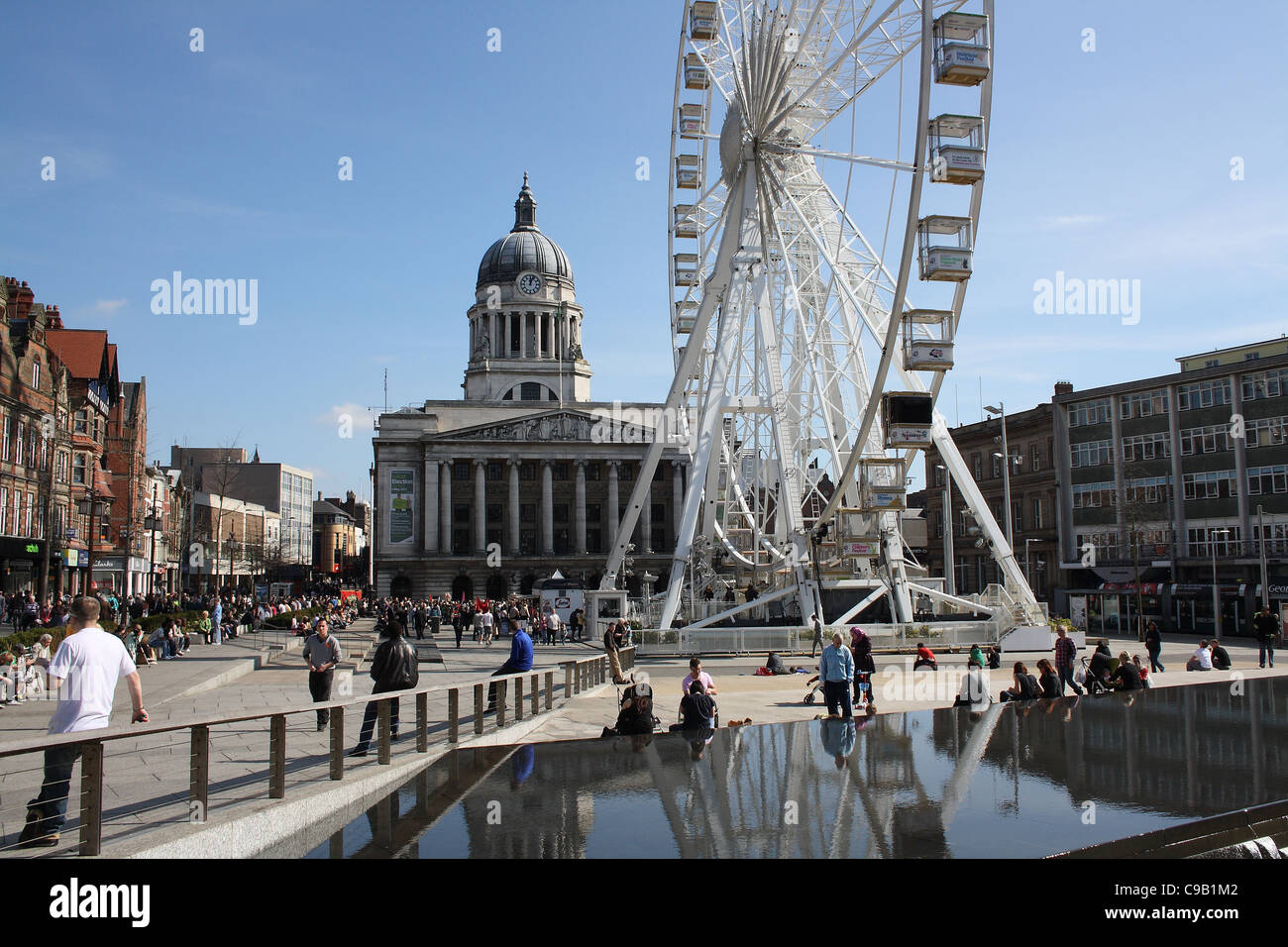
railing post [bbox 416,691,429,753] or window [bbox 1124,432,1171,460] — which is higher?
window [bbox 1124,432,1171,460]

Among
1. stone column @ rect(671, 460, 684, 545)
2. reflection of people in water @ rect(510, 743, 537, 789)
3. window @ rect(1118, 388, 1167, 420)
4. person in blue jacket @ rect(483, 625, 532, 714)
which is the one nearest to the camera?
reflection of people in water @ rect(510, 743, 537, 789)

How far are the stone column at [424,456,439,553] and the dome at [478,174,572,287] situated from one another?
33.8m

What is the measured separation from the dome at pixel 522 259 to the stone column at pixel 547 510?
32.6 metres

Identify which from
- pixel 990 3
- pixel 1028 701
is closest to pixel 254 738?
pixel 1028 701

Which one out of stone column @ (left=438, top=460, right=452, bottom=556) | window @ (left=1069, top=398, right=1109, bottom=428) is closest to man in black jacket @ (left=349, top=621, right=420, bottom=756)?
window @ (left=1069, top=398, right=1109, bottom=428)

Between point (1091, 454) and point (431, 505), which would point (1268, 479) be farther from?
point (431, 505)

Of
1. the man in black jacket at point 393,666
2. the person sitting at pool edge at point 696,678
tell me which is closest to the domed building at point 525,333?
the person sitting at pool edge at point 696,678

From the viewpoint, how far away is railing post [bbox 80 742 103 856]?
705cm

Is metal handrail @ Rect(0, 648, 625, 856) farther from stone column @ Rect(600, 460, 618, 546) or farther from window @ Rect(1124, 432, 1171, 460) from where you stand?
stone column @ Rect(600, 460, 618, 546)

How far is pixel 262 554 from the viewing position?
115 meters

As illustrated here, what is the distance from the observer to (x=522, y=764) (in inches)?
520

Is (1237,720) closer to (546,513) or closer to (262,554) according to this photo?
(546,513)

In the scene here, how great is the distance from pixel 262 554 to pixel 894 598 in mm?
93925

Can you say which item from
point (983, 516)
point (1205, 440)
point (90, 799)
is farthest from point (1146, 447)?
point (90, 799)
